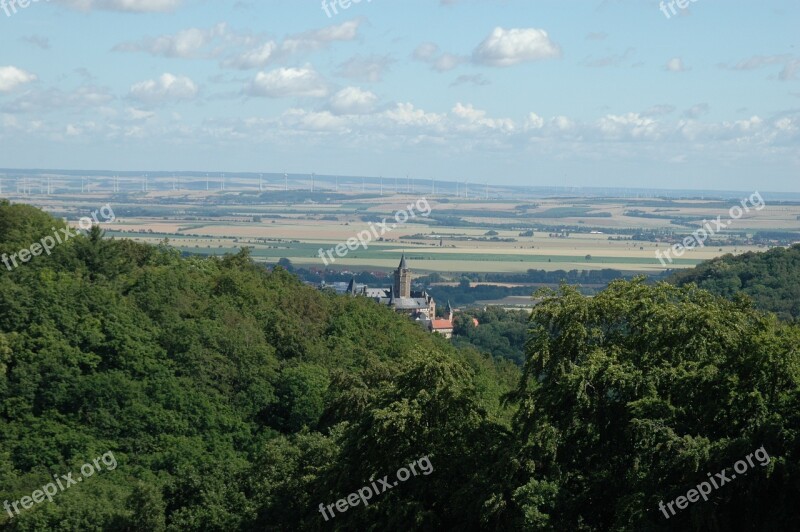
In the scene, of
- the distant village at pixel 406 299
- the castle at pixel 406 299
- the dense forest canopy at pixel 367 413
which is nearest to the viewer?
the dense forest canopy at pixel 367 413

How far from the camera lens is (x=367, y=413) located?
1030 inches

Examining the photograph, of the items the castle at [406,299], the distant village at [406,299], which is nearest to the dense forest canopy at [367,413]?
the distant village at [406,299]

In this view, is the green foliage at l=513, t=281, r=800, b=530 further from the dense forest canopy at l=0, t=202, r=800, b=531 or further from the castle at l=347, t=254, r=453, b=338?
the castle at l=347, t=254, r=453, b=338

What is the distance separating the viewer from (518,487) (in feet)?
70.8

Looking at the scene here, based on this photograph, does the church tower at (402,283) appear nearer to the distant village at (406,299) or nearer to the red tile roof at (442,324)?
the distant village at (406,299)

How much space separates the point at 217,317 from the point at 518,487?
1440 inches

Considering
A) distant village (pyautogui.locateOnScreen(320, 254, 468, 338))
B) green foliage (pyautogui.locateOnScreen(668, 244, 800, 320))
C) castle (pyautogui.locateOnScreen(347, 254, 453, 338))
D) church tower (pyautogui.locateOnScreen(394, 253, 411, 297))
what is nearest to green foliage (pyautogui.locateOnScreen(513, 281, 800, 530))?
green foliage (pyautogui.locateOnScreen(668, 244, 800, 320))

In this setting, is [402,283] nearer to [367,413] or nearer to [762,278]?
[762,278]

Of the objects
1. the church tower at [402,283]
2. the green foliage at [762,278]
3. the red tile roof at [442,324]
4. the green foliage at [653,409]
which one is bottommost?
the red tile roof at [442,324]

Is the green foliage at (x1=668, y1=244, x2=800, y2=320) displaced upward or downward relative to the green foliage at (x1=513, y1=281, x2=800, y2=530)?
downward

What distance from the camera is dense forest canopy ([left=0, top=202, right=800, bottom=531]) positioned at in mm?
20953

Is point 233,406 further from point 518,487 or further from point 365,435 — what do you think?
point 518,487

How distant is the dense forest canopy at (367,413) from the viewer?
68.7 ft

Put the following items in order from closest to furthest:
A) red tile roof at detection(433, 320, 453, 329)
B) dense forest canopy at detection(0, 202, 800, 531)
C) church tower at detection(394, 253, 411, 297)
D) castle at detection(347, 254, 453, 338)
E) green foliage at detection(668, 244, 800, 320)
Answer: dense forest canopy at detection(0, 202, 800, 531) < green foliage at detection(668, 244, 800, 320) < red tile roof at detection(433, 320, 453, 329) < castle at detection(347, 254, 453, 338) < church tower at detection(394, 253, 411, 297)
